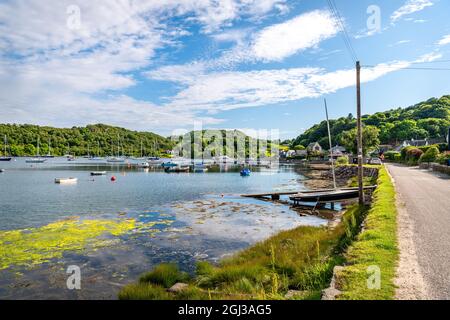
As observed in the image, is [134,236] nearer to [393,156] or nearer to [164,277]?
[164,277]

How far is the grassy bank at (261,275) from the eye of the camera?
10.4 metres

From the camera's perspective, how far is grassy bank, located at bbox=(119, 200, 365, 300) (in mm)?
10398

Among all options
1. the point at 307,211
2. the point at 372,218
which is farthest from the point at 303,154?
the point at 372,218

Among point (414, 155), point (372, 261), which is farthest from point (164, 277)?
point (414, 155)

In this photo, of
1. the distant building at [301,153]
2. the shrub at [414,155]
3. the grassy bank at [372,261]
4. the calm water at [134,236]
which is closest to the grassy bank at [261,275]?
the grassy bank at [372,261]

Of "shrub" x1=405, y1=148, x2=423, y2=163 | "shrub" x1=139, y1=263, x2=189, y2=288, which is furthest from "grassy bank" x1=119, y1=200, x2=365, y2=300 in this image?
"shrub" x1=405, y1=148, x2=423, y2=163

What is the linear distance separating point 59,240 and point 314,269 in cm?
1832

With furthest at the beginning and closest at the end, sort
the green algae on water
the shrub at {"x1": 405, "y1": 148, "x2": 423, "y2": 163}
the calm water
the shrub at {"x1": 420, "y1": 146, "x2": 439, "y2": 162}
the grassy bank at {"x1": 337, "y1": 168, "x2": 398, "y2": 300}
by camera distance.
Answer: the shrub at {"x1": 405, "y1": 148, "x2": 423, "y2": 163} → the shrub at {"x1": 420, "y1": 146, "x2": 439, "y2": 162} → the green algae on water → the calm water → the grassy bank at {"x1": 337, "y1": 168, "x2": 398, "y2": 300}

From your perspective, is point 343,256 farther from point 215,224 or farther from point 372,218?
point 215,224

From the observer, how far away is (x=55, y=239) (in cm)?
2183

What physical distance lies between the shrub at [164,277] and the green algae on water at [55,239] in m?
7.61

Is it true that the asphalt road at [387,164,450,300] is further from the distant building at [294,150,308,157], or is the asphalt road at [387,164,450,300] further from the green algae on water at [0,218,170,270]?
the distant building at [294,150,308,157]
